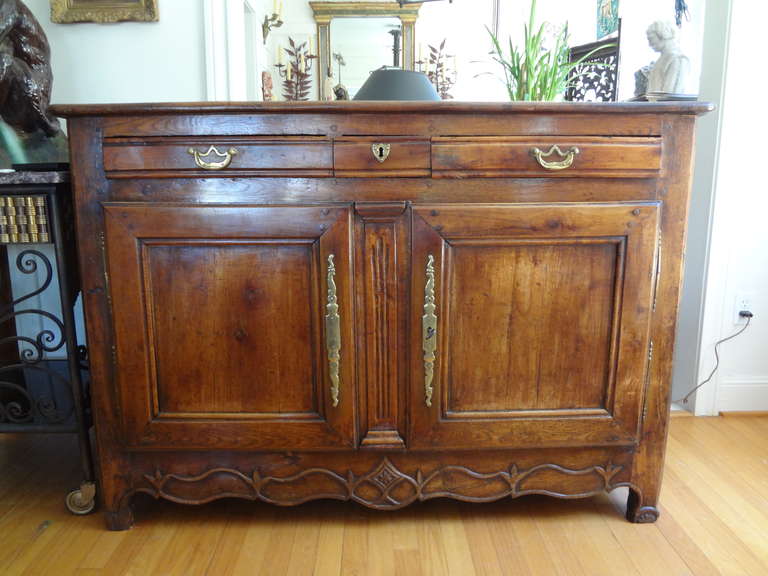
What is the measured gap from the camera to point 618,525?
4.34 ft

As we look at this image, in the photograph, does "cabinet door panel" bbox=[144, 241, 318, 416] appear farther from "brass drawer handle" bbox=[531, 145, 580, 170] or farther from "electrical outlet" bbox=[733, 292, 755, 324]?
"electrical outlet" bbox=[733, 292, 755, 324]

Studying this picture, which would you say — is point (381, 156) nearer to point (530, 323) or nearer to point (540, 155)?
point (540, 155)

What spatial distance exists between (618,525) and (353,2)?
10.0ft

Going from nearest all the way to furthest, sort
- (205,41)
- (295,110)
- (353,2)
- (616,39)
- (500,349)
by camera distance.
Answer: (295,110) < (500,349) < (205,41) < (616,39) < (353,2)

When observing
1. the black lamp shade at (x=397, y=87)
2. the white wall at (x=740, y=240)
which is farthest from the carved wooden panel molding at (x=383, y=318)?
the white wall at (x=740, y=240)

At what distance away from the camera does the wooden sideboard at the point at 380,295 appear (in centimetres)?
114

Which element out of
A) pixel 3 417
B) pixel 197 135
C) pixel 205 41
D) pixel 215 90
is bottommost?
pixel 3 417

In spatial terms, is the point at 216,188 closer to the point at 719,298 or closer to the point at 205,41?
the point at 205,41

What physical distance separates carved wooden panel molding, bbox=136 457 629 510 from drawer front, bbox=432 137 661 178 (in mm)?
694

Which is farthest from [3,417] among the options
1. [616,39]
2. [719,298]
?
[616,39]

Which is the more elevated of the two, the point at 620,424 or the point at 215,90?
the point at 215,90

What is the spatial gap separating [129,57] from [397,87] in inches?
34.9

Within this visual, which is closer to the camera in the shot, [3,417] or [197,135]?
[197,135]

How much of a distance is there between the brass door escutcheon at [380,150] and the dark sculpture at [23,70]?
3.19ft
